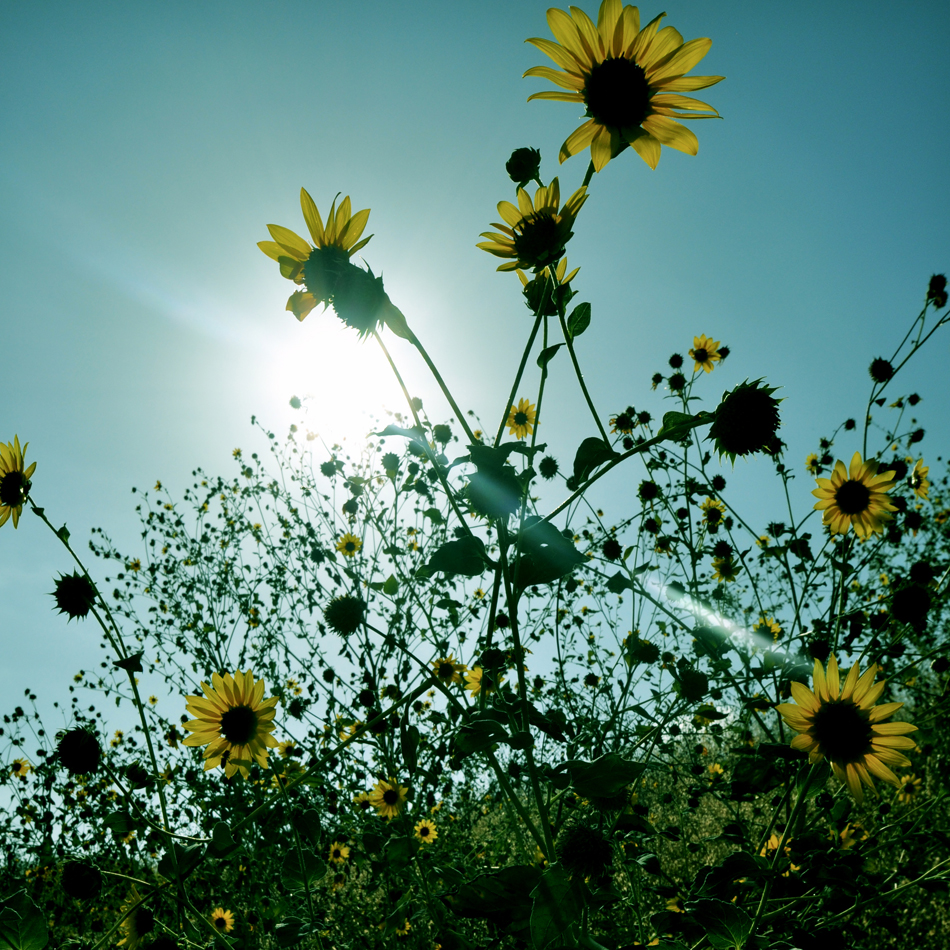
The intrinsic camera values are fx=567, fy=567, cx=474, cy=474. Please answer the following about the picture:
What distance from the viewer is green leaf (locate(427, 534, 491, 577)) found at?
0.82 m

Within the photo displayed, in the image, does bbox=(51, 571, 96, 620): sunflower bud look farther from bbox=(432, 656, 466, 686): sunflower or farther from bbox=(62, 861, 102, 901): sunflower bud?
bbox=(432, 656, 466, 686): sunflower

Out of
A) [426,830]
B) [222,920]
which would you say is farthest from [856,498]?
[222,920]

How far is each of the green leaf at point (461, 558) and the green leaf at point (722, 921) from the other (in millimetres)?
588

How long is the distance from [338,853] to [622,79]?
436 centimetres

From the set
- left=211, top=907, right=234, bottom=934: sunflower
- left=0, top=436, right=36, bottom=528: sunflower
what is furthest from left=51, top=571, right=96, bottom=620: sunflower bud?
left=211, top=907, right=234, bottom=934: sunflower

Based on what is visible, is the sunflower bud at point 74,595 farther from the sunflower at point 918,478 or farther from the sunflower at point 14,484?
the sunflower at point 918,478

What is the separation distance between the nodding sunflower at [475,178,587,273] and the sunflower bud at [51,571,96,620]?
138cm

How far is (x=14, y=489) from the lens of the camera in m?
1.51

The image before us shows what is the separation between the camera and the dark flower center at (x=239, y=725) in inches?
64.2

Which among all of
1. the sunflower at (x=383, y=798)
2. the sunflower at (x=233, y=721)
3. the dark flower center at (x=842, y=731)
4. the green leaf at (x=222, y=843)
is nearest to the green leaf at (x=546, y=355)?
the dark flower center at (x=842, y=731)

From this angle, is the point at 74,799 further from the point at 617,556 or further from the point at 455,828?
the point at 617,556

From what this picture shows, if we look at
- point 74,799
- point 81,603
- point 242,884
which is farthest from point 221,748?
point 74,799

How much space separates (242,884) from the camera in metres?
3.25

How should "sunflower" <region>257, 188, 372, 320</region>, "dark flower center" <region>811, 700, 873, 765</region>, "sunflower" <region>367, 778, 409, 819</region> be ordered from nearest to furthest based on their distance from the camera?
1. "sunflower" <region>257, 188, 372, 320</region>
2. "dark flower center" <region>811, 700, 873, 765</region>
3. "sunflower" <region>367, 778, 409, 819</region>
